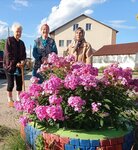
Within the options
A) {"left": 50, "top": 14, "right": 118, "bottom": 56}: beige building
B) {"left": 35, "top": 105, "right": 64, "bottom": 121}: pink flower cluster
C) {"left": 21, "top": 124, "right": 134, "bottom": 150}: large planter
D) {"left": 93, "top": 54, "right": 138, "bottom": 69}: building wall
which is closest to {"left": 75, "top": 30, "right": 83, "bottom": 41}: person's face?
{"left": 21, "top": 124, "right": 134, "bottom": 150}: large planter

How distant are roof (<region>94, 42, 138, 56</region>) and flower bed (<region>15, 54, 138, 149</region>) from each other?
186 feet

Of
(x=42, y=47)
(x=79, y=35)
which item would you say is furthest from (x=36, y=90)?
(x=42, y=47)

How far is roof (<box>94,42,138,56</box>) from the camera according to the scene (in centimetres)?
6225

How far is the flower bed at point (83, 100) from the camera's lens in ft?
13.8

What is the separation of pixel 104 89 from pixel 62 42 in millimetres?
66503

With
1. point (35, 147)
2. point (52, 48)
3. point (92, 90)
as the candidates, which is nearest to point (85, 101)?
point (92, 90)

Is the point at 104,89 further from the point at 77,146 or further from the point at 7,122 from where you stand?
the point at 7,122

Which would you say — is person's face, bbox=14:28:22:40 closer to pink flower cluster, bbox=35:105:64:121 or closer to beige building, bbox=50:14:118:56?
pink flower cluster, bbox=35:105:64:121

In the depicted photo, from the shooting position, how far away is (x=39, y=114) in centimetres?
418

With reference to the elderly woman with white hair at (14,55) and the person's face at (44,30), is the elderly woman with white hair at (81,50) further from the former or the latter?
the elderly woman with white hair at (14,55)

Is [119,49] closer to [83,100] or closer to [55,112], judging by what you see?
[83,100]

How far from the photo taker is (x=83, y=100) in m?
4.20

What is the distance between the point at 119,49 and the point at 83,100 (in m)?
62.1

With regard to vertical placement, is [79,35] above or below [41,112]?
above
